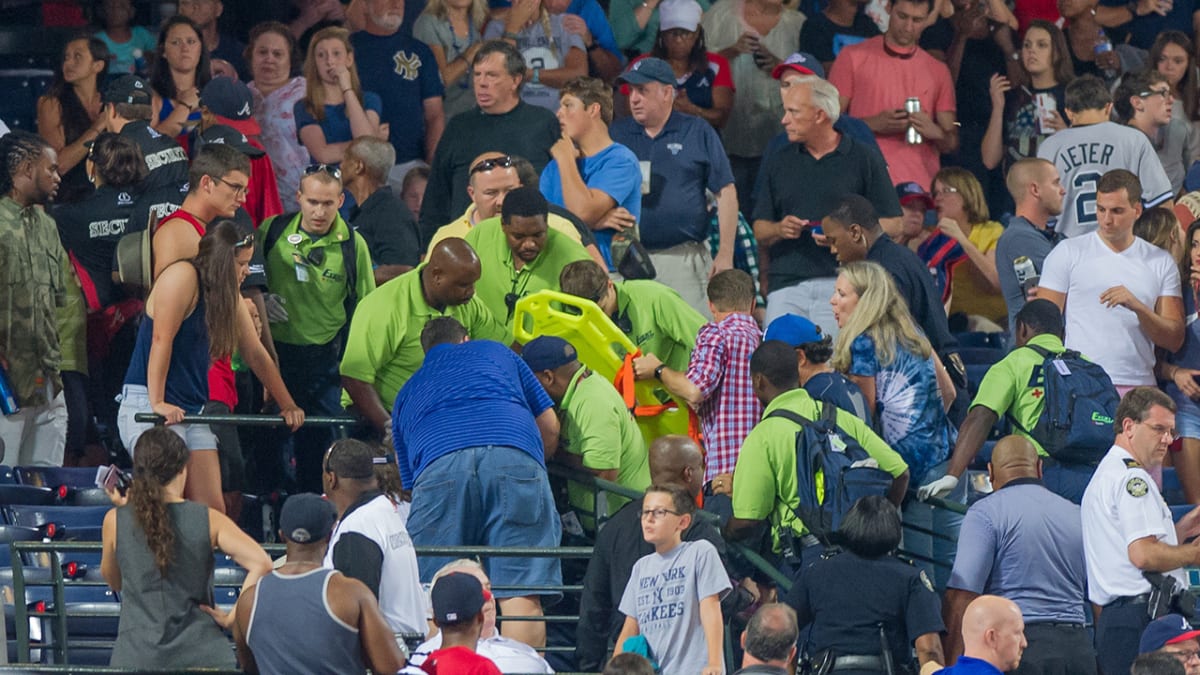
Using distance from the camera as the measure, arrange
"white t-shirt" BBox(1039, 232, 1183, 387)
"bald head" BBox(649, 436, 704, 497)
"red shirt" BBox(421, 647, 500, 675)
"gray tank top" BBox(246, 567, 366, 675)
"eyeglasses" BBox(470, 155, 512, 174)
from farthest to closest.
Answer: "white t-shirt" BBox(1039, 232, 1183, 387), "eyeglasses" BBox(470, 155, 512, 174), "bald head" BBox(649, 436, 704, 497), "gray tank top" BBox(246, 567, 366, 675), "red shirt" BBox(421, 647, 500, 675)

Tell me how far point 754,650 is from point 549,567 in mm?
1875

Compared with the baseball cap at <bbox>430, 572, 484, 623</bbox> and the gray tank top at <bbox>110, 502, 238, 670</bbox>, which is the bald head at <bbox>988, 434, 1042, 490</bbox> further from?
the gray tank top at <bbox>110, 502, 238, 670</bbox>

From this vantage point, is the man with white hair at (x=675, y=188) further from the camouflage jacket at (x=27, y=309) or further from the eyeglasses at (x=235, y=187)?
the camouflage jacket at (x=27, y=309)

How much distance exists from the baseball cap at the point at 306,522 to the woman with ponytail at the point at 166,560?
1.01 feet

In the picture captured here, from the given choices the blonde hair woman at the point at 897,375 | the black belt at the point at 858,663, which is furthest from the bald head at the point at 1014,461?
the black belt at the point at 858,663

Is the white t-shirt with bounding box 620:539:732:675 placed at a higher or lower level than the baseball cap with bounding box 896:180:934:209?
lower

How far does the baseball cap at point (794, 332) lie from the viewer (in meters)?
9.52

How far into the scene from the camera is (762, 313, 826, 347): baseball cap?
952 cm

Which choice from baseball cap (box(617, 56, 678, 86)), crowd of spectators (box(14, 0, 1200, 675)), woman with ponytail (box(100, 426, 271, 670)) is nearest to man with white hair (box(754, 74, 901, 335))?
crowd of spectators (box(14, 0, 1200, 675))

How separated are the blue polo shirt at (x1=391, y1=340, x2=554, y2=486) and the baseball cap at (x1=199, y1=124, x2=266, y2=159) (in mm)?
2209

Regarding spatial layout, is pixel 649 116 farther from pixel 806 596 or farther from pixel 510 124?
pixel 806 596

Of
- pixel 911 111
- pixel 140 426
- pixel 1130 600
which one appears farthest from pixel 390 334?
pixel 911 111

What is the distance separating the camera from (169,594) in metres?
8.07

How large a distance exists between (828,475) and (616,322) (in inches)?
77.3
